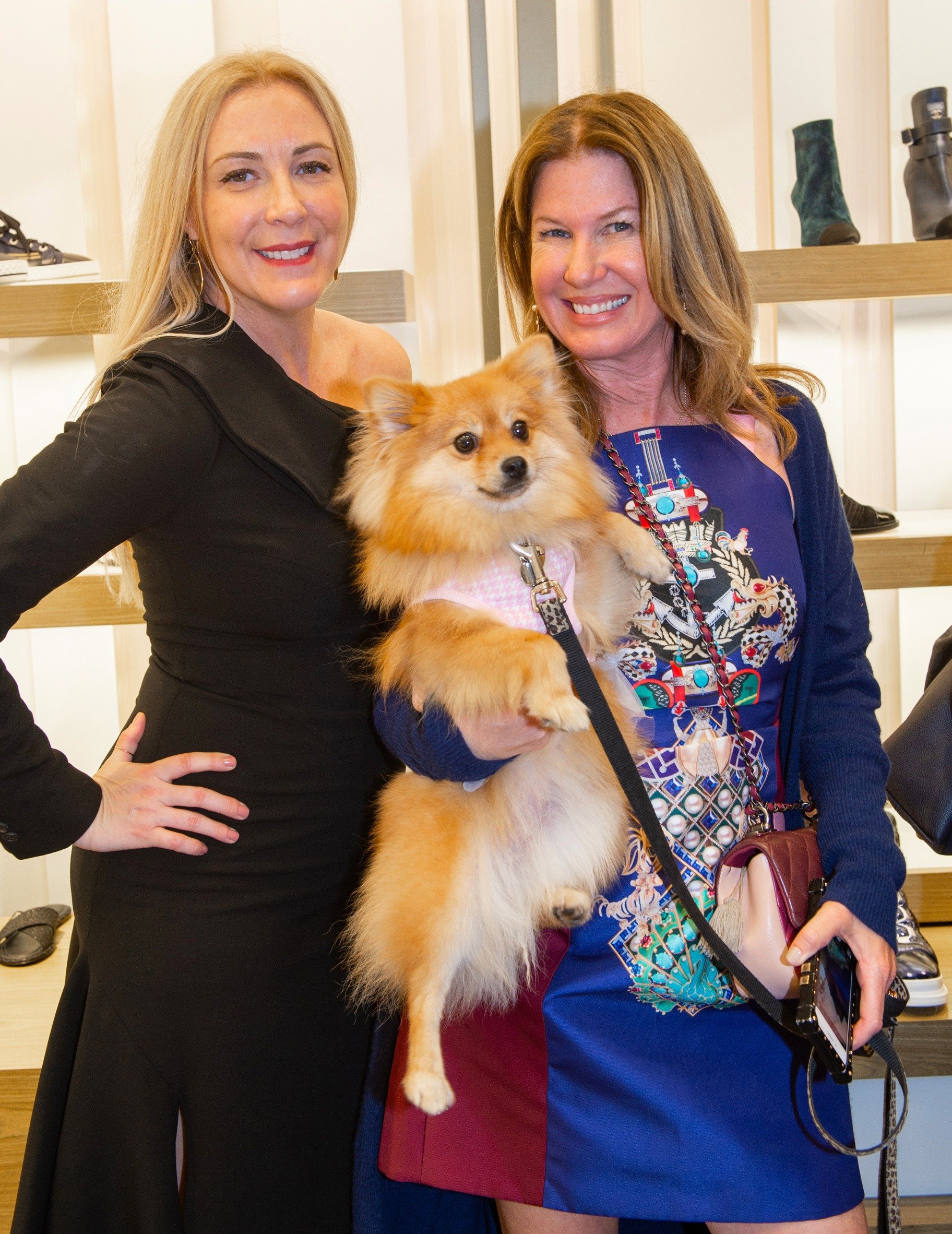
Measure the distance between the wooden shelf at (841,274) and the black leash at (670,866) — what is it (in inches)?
39.5

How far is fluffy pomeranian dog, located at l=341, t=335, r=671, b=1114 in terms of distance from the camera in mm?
1357

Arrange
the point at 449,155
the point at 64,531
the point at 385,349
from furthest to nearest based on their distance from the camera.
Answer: the point at 449,155 → the point at 385,349 → the point at 64,531

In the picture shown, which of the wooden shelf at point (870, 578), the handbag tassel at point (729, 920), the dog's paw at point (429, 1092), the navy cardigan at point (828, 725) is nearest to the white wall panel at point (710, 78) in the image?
the wooden shelf at point (870, 578)

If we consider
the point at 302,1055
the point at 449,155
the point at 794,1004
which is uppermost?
the point at 449,155

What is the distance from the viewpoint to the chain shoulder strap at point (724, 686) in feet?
4.56

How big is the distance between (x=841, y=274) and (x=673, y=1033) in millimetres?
1483

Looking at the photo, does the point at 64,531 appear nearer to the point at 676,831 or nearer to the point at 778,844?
the point at 676,831

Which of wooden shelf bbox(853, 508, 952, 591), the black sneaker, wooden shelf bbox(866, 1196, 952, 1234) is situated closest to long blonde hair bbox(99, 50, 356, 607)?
wooden shelf bbox(853, 508, 952, 591)

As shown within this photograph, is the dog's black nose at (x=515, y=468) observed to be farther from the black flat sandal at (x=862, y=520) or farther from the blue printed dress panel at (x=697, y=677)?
the black flat sandal at (x=862, y=520)

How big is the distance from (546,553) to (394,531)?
0.24m

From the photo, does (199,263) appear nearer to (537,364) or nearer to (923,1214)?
(537,364)

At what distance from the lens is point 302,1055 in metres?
1.45

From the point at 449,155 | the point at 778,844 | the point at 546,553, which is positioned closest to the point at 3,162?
the point at 449,155

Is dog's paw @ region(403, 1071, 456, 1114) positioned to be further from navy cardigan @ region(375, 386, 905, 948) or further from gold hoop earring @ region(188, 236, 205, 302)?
gold hoop earring @ region(188, 236, 205, 302)
